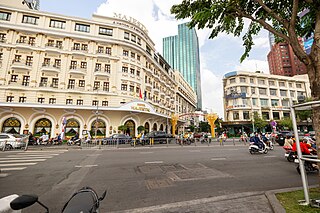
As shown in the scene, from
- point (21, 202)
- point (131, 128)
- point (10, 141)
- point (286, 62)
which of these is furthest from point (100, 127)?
point (286, 62)

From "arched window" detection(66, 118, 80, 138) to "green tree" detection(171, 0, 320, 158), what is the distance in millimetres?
24270

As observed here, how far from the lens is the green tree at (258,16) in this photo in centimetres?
406

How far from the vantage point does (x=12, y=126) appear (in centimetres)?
2231

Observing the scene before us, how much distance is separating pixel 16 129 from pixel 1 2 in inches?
858

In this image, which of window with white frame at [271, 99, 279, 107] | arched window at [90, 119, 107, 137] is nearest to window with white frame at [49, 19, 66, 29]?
arched window at [90, 119, 107, 137]

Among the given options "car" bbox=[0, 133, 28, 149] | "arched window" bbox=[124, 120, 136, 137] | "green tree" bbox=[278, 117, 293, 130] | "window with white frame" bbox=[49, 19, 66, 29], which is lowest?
"car" bbox=[0, 133, 28, 149]

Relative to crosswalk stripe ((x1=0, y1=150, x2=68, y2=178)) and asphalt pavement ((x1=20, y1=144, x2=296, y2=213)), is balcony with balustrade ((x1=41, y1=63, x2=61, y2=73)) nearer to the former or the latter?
crosswalk stripe ((x1=0, y1=150, x2=68, y2=178))

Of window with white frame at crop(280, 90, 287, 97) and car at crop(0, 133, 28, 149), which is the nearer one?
car at crop(0, 133, 28, 149)

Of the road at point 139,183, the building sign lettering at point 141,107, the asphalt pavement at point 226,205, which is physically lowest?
the road at point 139,183

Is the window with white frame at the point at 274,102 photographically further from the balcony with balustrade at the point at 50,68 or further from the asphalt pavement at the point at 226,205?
the balcony with balustrade at the point at 50,68

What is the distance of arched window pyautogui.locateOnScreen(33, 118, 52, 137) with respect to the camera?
Answer: 75.5 feet

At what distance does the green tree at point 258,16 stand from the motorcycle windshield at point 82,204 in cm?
473

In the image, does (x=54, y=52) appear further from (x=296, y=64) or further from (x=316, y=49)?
(x=296, y=64)

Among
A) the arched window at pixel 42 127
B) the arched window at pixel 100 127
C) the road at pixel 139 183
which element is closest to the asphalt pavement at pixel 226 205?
the road at pixel 139 183
